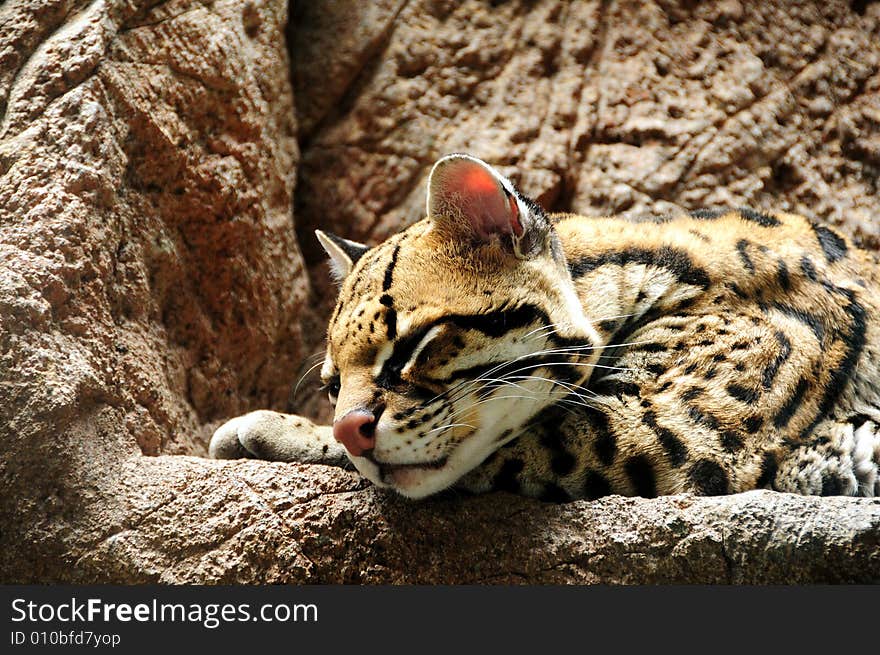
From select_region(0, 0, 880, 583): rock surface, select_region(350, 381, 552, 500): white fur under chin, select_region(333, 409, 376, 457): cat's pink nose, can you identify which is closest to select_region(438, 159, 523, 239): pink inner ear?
select_region(350, 381, 552, 500): white fur under chin

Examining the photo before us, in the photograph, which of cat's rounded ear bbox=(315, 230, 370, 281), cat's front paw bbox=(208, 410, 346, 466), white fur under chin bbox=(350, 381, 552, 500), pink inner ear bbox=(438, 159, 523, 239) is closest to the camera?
white fur under chin bbox=(350, 381, 552, 500)

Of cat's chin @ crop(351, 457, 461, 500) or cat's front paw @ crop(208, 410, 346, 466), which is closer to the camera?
cat's chin @ crop(351, 457, 461, 500)

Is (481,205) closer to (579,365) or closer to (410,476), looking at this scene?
(579,365)

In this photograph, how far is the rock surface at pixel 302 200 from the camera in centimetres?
298

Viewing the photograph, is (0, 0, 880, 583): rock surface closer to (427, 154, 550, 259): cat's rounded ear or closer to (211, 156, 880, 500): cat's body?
(211, 156, 880, 500): cat's body

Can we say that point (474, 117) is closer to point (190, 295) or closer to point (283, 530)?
point (190, 295)

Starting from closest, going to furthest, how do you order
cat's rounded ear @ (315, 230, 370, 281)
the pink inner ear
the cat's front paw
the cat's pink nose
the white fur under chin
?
the cat's pink nose
the white fur under chin
the pink inner ear
the cat's front paw
cat's rounded ear @ (315, 230, 370, 281)

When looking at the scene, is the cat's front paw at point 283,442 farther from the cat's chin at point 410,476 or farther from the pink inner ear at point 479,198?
the pink inner ear at point 479,198

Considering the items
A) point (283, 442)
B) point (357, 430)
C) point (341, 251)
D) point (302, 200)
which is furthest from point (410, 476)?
point (302, 200)

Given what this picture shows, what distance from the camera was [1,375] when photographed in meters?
3.11

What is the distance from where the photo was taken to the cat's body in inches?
117

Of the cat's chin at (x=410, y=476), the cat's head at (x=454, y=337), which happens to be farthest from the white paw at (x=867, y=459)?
the cat's chin at (x=410, y=476)

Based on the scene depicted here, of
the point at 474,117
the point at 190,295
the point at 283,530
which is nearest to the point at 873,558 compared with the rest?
the point at 283,530

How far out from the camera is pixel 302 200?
5434 millimetres
